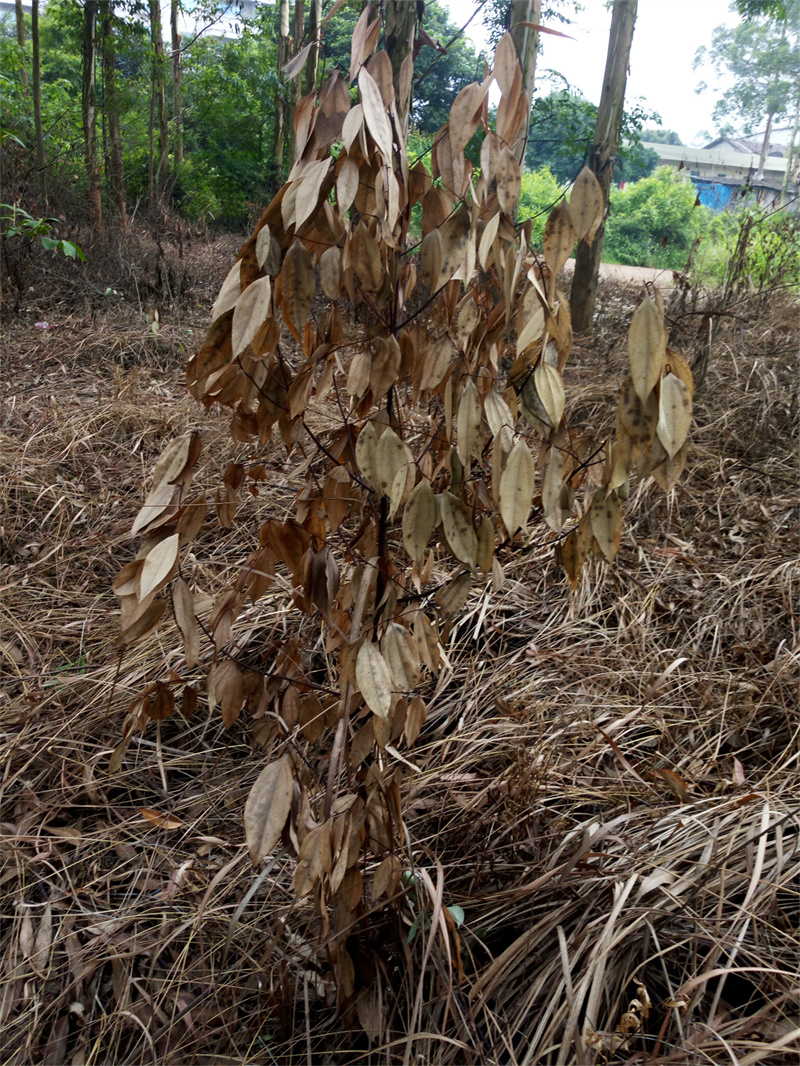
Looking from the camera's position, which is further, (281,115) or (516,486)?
(281,115)

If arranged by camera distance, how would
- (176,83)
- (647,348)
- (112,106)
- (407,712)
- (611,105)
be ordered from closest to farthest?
(647,348)
(407,712)
(611,105)
(112,106)
(176,83)

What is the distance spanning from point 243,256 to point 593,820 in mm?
993

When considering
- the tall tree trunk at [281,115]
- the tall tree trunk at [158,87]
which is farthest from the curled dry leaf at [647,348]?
the tall tree trunk at [158,87]

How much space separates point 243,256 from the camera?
68 cm

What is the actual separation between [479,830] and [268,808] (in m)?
0.62

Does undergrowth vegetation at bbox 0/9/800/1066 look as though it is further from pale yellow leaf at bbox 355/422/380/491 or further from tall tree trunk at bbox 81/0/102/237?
tall tree trunk at bbox 81/0/102/237

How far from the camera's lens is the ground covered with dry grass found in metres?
0.96

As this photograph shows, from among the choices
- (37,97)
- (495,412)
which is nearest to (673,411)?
(495,412)

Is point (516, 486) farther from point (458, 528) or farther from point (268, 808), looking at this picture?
point (268, 808)

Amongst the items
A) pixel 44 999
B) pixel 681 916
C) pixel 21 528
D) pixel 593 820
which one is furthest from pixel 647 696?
pixel 21 528

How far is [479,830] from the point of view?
122 centimetres

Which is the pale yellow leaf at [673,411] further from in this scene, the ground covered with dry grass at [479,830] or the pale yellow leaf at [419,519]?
the ground covered with dry grass at [479,830]

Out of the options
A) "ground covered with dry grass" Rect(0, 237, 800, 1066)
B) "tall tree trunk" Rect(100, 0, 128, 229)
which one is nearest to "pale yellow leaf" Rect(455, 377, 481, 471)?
"ground covered with dry grass" Rect(0, 237, 800, 1066)

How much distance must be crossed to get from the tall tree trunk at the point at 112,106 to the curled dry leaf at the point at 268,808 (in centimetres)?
616
